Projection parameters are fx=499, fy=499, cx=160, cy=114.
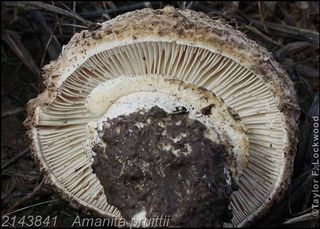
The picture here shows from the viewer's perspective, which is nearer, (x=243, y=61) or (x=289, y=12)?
(x=243, y=61)

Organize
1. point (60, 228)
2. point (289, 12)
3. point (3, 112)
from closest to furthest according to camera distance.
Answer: point (60, 228)
point (3, 112)
point (289, 12)

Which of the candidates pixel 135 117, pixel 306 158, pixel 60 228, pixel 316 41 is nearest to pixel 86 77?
pixel 135 117

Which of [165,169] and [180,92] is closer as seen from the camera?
[165,169]

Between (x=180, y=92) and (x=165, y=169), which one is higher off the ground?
(x=180, y=92)

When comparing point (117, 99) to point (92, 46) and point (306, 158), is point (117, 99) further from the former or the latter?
point (306, 158)
